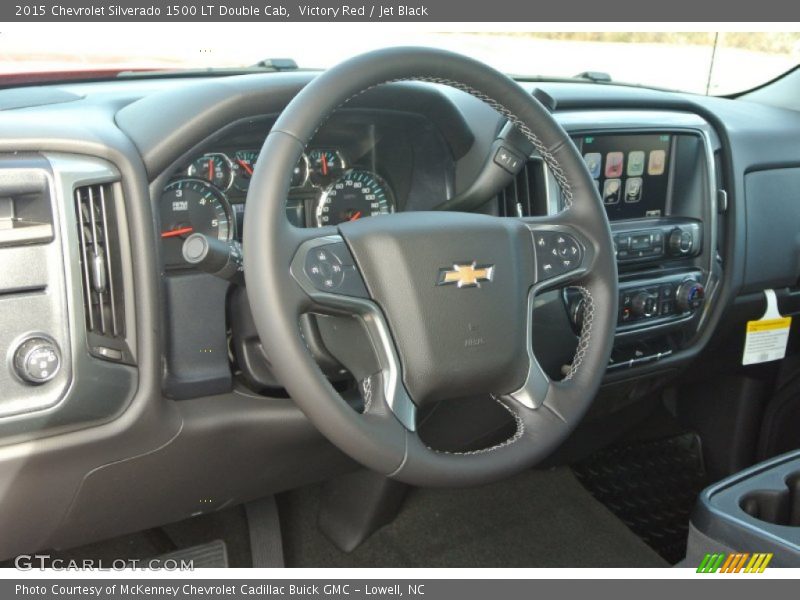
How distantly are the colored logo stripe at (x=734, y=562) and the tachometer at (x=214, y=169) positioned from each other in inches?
38.7

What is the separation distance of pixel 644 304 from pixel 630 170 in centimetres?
30

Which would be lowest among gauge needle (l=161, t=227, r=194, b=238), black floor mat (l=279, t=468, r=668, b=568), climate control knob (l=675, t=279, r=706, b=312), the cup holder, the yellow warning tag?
black floor mat (l=279, t=468, r=668, b=568)

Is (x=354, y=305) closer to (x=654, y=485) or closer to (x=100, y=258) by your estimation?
(x=100, y=258)

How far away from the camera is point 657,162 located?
6.82 ft

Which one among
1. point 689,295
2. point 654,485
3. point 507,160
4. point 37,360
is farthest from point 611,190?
point 37,360

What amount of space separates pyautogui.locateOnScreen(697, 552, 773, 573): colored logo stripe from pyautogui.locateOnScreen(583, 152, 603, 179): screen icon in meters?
0.87

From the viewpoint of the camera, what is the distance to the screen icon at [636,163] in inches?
79.6

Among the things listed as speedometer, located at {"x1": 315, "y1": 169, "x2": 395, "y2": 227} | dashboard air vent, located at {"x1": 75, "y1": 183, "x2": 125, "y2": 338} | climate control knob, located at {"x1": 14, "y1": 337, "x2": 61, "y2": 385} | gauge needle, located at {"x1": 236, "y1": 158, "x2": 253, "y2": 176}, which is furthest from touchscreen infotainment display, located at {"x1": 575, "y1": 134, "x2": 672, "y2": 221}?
climate control knob, located at {"x1": 14, "y1": 337, "x2": 61, "y2": 385}

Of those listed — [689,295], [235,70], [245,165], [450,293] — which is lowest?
[689,295]

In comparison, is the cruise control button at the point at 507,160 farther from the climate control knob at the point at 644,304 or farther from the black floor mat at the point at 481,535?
the black floor mat at the point at 481,535

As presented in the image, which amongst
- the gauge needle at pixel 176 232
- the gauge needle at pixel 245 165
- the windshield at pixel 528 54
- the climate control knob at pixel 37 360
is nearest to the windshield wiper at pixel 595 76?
the windshield at pixel 528 54

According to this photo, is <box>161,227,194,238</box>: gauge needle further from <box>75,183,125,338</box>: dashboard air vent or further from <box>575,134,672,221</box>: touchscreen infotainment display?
<box>575,134,672,221</box>: touchscreen infotainment display

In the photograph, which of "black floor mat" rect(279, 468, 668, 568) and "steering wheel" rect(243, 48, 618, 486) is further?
"black floor mat" rect(279, 468, 668, 568)

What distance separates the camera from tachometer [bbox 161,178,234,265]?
1.48 m
